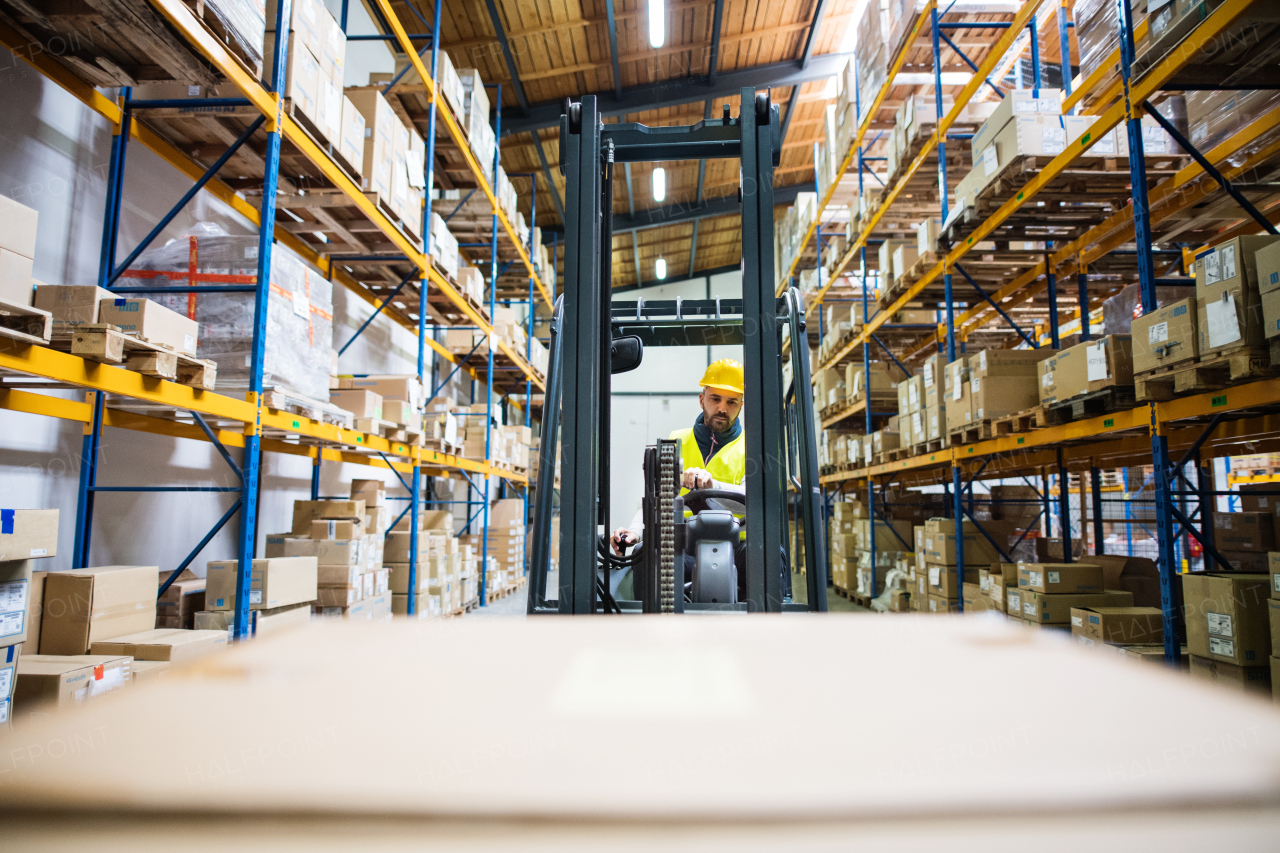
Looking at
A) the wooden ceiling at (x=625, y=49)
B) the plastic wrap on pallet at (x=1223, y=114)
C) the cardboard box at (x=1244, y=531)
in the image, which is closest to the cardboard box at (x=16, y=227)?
the wooden ceiling at (x=625, y=49)

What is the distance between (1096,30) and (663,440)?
16.9 ft

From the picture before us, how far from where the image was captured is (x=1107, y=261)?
6.81 metres

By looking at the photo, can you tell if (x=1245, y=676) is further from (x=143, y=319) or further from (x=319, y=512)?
(x=319, y=512)

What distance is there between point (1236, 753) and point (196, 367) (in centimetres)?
426

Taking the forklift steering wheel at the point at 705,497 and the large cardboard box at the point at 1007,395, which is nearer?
the forklift steering wheel at the point at 705,497

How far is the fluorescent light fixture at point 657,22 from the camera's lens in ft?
31.2

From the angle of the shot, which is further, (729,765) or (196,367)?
(196,367)

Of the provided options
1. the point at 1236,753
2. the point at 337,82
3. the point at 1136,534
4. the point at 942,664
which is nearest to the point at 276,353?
the point at 337,82

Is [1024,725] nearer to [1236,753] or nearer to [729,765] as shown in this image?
[1236,753]

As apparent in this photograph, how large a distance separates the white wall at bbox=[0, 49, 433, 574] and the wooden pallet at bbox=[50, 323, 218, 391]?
4.61 ft

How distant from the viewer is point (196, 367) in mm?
3721

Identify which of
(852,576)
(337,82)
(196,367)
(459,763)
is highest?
(337,82)

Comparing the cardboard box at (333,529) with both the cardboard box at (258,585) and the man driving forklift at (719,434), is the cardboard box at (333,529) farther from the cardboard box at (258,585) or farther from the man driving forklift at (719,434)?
the man driving forklift at (719,434)

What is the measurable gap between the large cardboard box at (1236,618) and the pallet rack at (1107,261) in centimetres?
17
